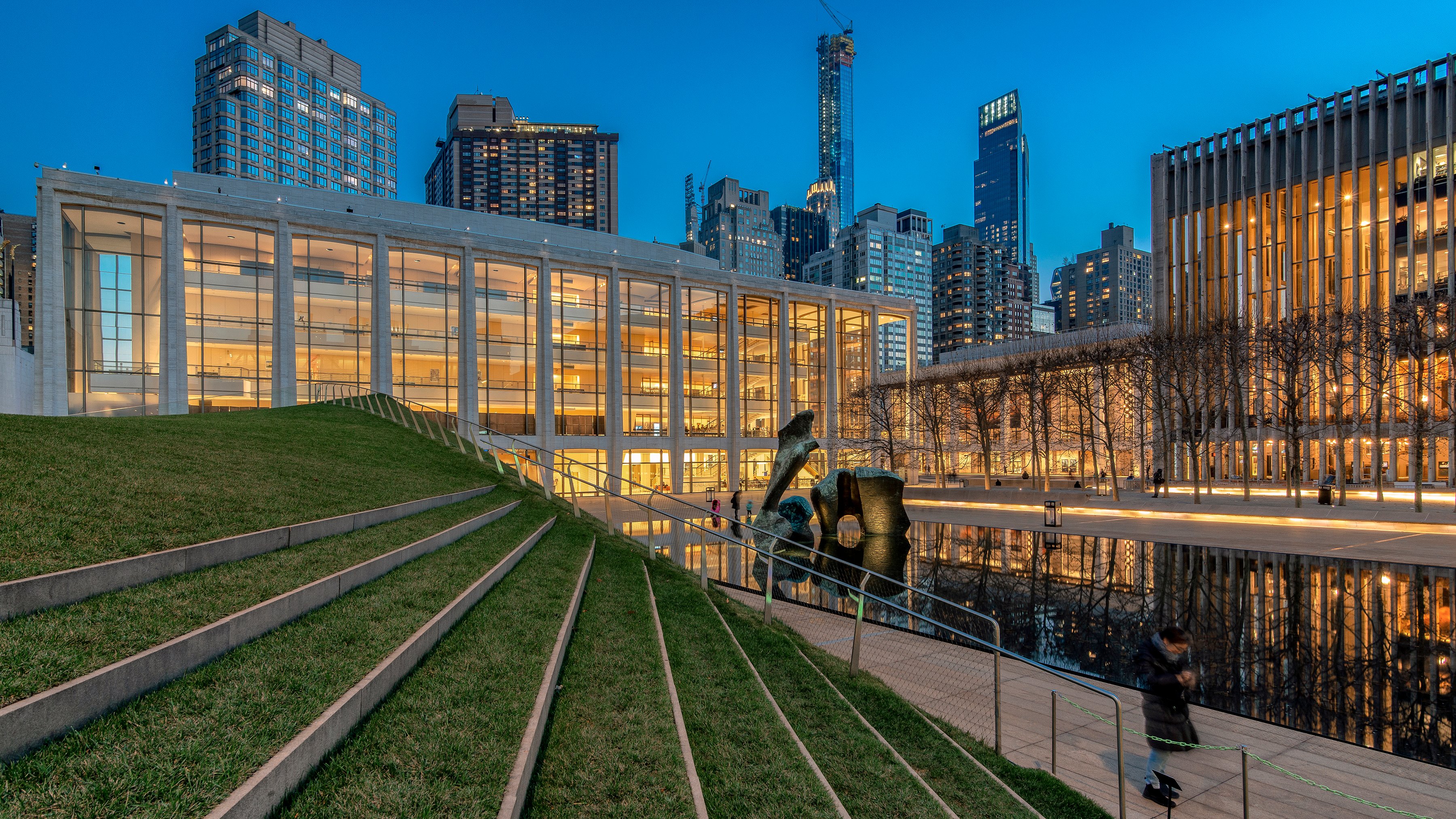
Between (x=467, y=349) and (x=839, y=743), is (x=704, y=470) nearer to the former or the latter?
(x=467, y=349)

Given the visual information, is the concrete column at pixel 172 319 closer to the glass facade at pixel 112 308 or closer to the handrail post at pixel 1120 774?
the glass facade at pixel 112 308

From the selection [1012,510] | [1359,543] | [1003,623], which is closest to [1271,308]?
[1012,510]

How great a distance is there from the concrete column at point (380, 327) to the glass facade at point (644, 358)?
48.0 feet

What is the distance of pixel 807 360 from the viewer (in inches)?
2229

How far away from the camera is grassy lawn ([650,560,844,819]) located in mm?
4211

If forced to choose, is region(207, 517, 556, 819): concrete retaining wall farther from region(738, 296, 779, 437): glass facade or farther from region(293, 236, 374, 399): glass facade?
region(738, 296, 779, 437): glass facade

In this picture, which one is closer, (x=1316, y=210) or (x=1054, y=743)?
(x=1054, y=743)

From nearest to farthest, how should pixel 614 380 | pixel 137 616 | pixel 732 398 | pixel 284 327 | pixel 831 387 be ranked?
pixel 137 616 < pixel 284 327 < pixel 614 380 < pixel 732 398 < pixel 831 387

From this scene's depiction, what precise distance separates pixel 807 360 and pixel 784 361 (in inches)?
147

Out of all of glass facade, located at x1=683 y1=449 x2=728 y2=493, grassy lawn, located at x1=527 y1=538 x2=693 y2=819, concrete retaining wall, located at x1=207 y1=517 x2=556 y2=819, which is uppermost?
concrete retaining wall, located at x1=207 y1=517 x2=556 y2=819

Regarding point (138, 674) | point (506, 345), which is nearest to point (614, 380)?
point (506, 345)

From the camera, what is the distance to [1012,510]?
3444 cm

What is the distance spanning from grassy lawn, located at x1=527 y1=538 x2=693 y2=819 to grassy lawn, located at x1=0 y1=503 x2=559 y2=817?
130 cm

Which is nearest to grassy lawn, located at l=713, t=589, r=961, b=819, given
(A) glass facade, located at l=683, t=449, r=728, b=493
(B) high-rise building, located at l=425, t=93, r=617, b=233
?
(A) glass facade, located at l=683, t=449, r=728, b=493
